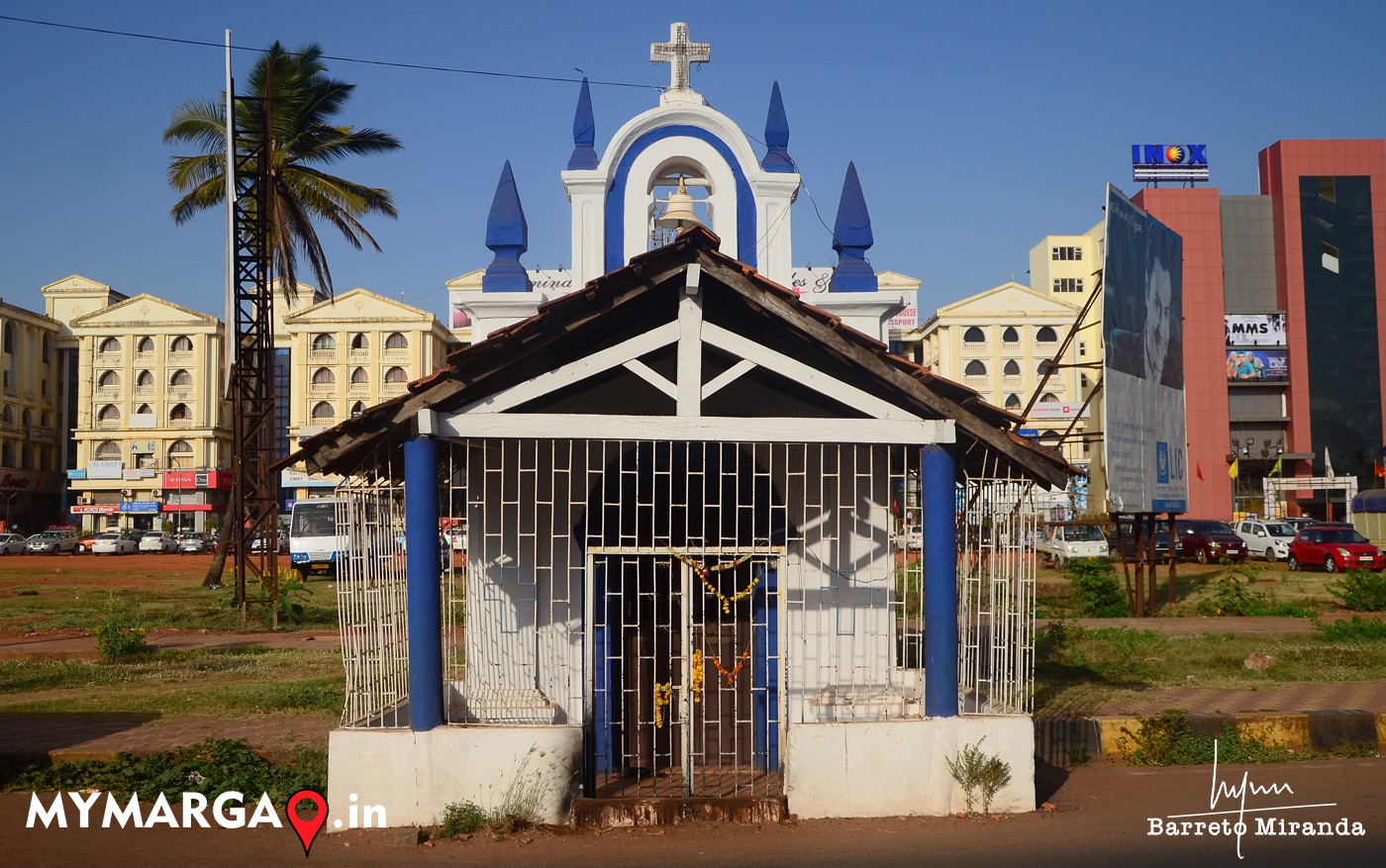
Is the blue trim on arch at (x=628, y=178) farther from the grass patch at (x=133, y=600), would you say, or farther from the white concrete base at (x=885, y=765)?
the grass patch at (x=133, y=600)

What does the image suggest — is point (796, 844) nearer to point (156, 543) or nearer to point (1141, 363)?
point (1141, 363)

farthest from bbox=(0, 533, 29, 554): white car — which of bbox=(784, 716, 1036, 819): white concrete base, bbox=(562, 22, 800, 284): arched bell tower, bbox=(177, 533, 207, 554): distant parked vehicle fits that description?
bbox=(784, 716, 1036, 819): white concrete base

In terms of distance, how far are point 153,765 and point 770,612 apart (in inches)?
192

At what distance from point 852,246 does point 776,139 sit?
177cm

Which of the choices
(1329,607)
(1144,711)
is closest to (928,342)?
(1329,607)

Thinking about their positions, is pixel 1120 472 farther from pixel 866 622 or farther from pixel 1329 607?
pixel 866 622

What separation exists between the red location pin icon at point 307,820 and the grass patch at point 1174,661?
276 inches

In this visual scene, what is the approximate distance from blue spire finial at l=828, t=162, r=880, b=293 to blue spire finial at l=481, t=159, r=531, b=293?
327cm

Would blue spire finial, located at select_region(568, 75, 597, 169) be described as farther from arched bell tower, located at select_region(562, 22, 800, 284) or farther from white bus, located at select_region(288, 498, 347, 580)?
white bus, located at select_region(288, 498, 347, 580)

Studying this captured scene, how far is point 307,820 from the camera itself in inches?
289

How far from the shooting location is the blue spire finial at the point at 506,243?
11.9 meters

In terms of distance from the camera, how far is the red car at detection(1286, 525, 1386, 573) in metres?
30.4

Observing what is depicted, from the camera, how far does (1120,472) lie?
18.5 m

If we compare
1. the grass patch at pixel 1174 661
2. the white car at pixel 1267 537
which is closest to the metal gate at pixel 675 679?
the grass patch at pixel 1174 661
